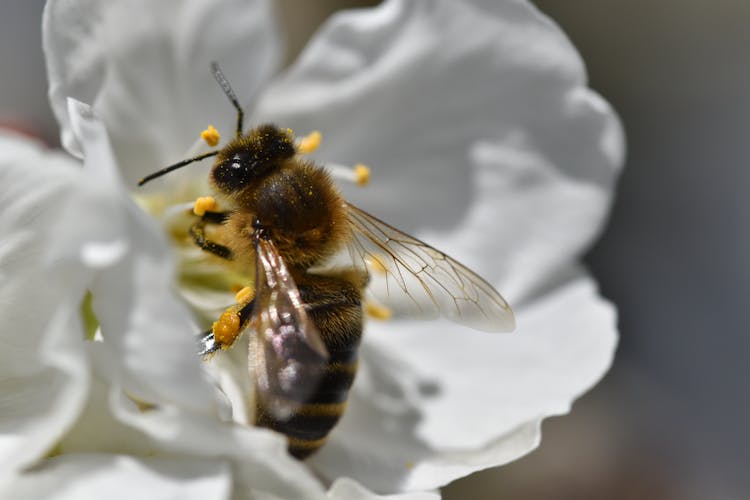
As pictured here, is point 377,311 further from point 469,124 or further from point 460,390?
point 469,124

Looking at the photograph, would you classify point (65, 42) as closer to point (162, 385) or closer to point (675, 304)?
point (162, 385)

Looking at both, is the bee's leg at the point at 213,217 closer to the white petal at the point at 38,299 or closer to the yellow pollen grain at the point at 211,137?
the yellow pollen grain at the point at 211,137

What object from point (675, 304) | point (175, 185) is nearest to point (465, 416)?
point (175, 185)

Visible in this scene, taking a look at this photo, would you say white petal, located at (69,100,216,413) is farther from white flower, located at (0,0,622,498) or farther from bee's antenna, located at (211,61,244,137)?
bee's antenna, located at (211,61,244,137)

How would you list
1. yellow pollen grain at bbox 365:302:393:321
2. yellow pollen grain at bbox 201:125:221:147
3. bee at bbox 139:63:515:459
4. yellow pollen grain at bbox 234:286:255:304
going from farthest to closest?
yellow pollen grain at bbox 365:302:393:321
yellow pollen grain at bbox 201:125:221:147
yellow pollen grain at bbox 234:286:255:304
bee at bbox 139:63:515:459

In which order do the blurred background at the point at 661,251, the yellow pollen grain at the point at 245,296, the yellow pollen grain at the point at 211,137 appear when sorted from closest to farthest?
the yellow pollen grain at the point at 245,296, the yellow pollen grain at the point at 211,137, the blurred background at the point at 661,251

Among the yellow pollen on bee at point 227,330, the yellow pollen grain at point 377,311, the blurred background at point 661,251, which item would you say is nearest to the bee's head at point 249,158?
the yellow pollen on bee at point 227,330

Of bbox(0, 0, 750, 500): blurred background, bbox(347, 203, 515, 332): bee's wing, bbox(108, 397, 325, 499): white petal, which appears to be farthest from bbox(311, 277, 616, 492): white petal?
bbox(0, 0, 750, 500): blurred background
